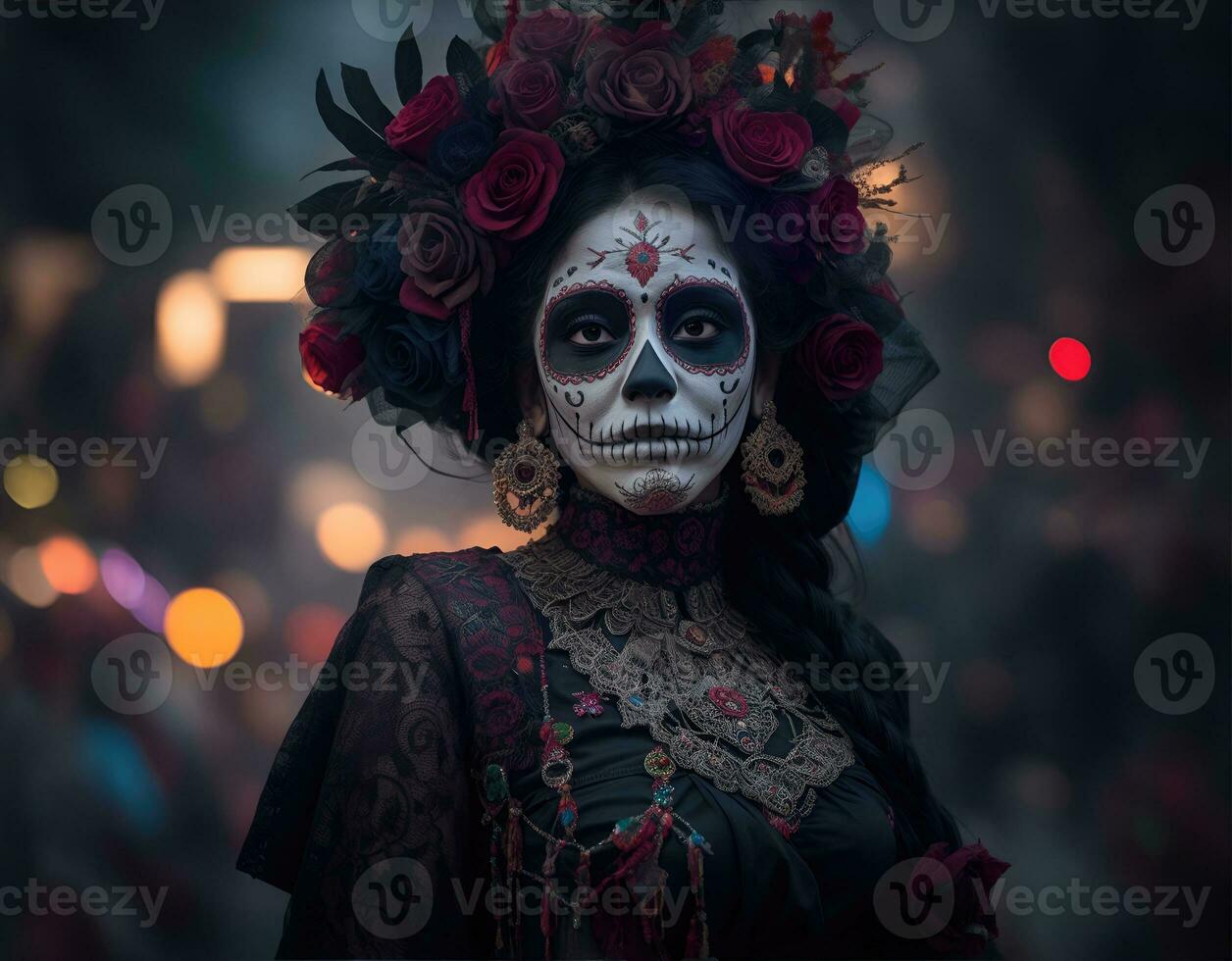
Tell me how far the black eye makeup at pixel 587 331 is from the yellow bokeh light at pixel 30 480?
1716mm

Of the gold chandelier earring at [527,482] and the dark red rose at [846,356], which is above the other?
the dark red rose at [846,356]

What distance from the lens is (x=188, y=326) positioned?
3094 millimetres

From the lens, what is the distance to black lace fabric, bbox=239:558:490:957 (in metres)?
1.60

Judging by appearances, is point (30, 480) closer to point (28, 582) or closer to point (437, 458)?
point (28, 582)

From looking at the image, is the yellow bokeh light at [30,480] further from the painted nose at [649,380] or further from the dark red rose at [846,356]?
the dark red rose at [846,356]

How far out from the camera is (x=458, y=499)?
3.17 meters

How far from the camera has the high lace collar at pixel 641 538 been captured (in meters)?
1.87
